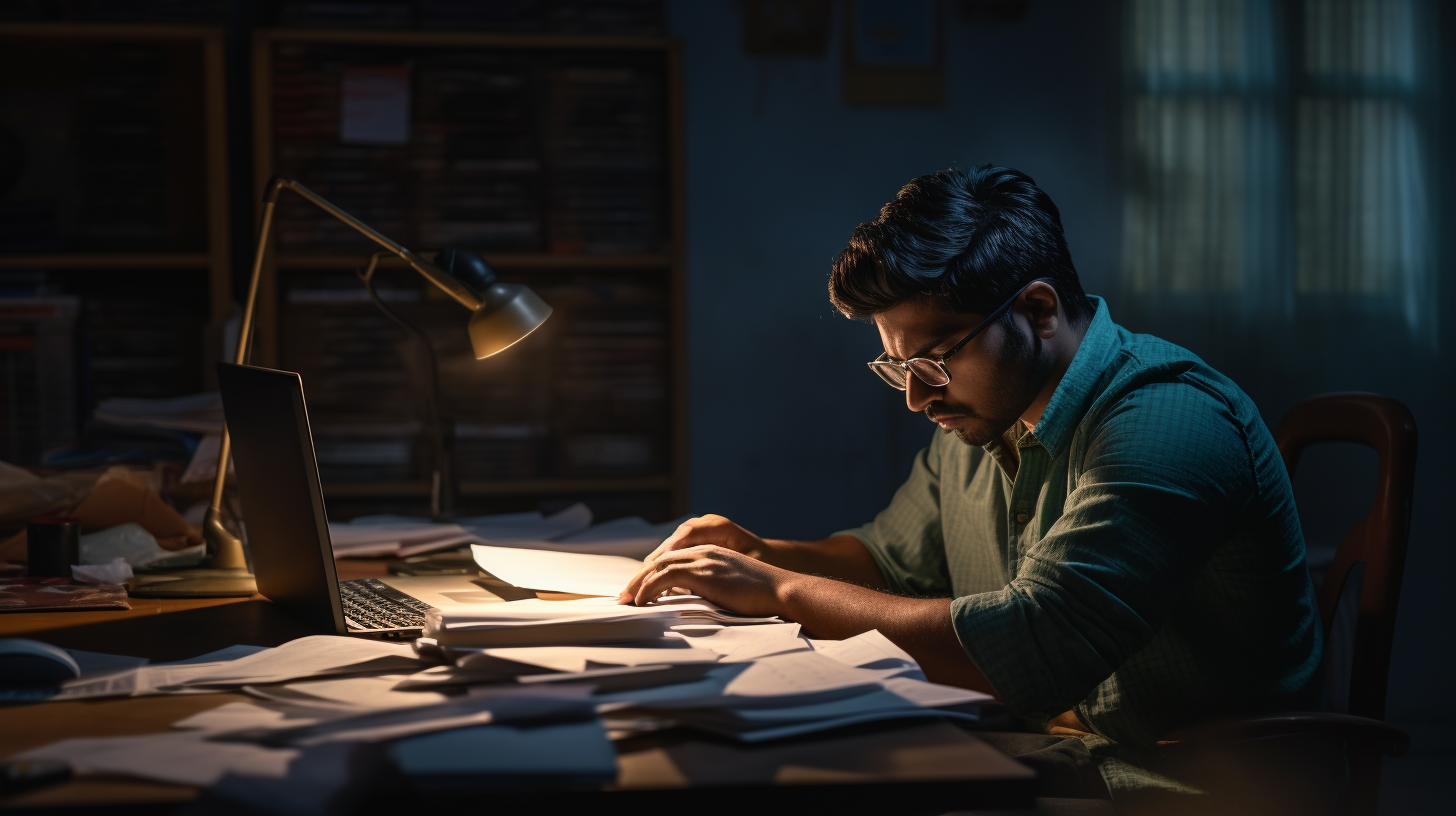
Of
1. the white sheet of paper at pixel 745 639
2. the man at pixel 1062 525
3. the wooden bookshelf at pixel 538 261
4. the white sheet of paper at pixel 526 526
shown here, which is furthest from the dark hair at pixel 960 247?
the wooden bookshelf at pixel 538 261

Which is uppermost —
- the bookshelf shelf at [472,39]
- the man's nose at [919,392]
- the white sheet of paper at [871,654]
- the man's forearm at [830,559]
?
the bookshelf shelf at [472,39]

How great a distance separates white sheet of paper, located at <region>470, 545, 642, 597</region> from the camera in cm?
124

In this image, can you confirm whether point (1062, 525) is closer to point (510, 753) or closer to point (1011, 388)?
point (1011, 388)

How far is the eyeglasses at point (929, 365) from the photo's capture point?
1.26m

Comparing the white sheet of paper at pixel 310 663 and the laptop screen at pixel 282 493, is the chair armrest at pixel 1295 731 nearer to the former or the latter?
the white sheet of paper at pixel 310 663

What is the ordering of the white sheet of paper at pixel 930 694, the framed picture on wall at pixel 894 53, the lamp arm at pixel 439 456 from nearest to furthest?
the white sheet of paper at pixel 930 694 → the lamp arm at pixel 439 456 → the framed picture on wall at pixel 894 53

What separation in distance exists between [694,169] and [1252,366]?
5.25ft

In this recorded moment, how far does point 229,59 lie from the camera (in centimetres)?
264

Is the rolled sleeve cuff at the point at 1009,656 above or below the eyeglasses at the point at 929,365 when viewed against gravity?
below

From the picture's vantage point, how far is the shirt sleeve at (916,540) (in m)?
1.59

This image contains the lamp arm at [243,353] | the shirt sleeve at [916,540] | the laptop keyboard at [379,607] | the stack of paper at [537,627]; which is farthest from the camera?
the shirt sleeve at [916,540]

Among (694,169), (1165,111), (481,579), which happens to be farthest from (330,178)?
(1165,111)

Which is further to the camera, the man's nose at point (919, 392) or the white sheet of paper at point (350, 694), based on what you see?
the man's nose at point (919, 392)

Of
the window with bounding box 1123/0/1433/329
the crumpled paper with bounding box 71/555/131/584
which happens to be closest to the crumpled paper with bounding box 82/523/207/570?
the crumpled paper with bounding box 71/555/131/584
